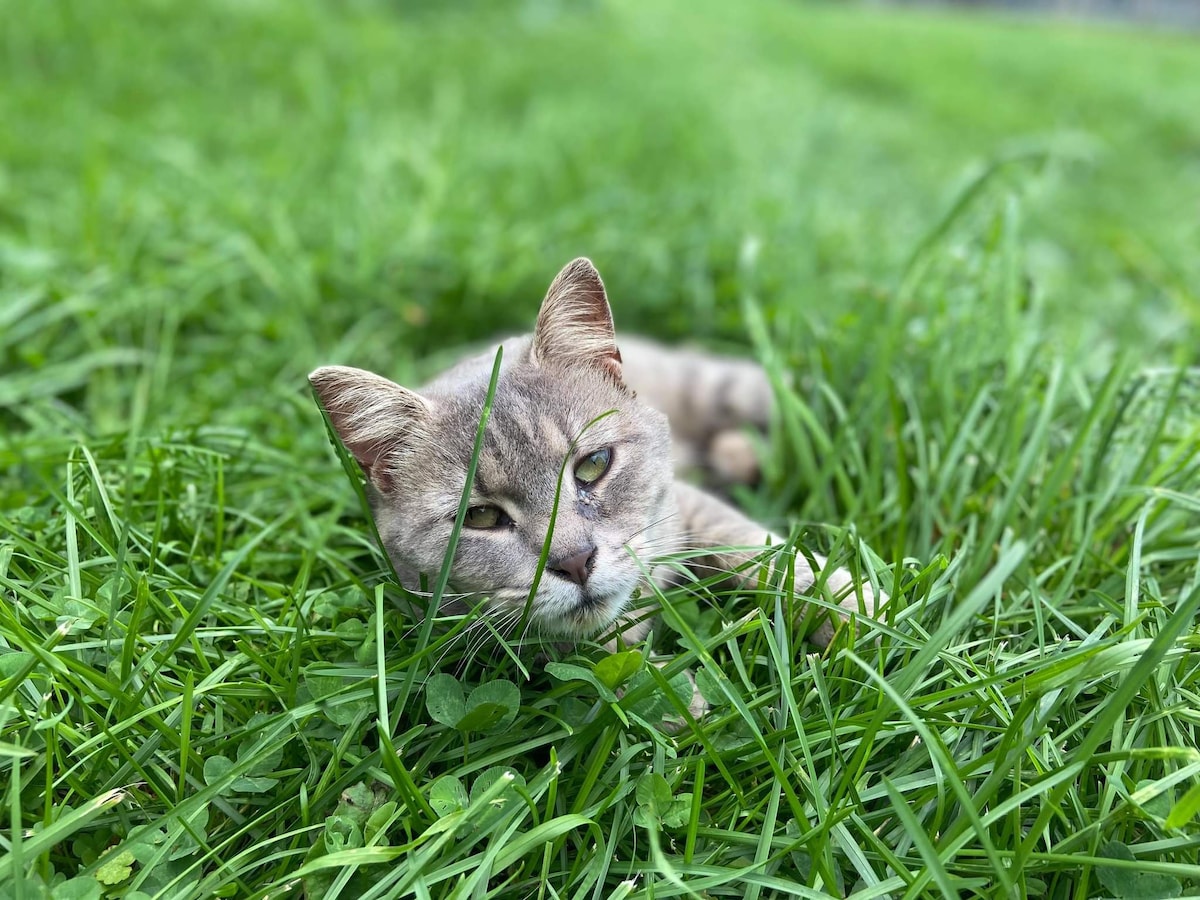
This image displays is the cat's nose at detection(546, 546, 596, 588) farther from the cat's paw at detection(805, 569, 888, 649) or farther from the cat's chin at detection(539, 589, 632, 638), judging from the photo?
the cat's paw at detection(805, 569, 888, 649)

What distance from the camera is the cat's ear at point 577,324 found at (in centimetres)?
197

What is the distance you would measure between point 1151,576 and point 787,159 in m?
3.99

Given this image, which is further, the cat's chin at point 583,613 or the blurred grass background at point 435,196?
the blurred grass background at point 435,196

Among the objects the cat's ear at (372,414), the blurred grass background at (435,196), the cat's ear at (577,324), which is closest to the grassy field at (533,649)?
the blurred grass background at (435,196)

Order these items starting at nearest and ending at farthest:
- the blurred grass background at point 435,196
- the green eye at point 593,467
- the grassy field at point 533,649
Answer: the grassy field at point 533,649, the green eye at point 593,467, the blurred grass background at point 435,196

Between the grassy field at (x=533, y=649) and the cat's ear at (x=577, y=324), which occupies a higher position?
the cat's ear at (x=577, y=324)

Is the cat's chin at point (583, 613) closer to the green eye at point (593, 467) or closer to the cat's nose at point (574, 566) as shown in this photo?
the cat's nose at point (574, 566)

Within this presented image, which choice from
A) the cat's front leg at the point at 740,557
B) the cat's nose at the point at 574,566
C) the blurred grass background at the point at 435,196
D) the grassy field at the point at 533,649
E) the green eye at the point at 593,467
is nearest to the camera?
the grassy field at the point at 533,649

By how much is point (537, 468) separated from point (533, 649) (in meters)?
0.41

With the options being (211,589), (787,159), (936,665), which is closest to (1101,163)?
(787,159)

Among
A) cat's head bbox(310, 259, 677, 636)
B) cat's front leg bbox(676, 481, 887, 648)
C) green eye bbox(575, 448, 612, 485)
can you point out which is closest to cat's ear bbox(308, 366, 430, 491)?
cat's head bbox(310, 259, 677, 636)

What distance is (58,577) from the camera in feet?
5.79

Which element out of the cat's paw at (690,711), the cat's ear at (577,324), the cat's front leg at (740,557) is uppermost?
the cat's ear at (577,324)

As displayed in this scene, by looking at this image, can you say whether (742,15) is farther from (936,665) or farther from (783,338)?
(936,665)
